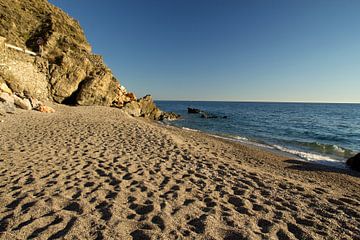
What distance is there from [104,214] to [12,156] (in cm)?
500

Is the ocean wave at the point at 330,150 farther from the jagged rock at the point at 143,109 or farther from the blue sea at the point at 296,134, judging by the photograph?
the jagged rock at the point at 143,109

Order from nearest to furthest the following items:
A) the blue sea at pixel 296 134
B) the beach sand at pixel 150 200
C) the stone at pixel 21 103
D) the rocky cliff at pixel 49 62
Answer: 1. the beach sand at pixel 150 200
2. the blue sea at pixel 296 134
3. the stone at pixel 21 103
4. the rocky cliff at pixel 49 62

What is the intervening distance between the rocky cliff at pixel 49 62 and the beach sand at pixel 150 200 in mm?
15268

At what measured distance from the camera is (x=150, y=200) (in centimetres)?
436

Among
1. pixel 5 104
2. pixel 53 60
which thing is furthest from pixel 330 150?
pixel 53 60

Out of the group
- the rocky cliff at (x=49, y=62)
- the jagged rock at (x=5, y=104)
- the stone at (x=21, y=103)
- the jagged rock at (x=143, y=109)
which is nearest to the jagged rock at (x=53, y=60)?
Result: the rocky cliff at (x=49, y=62)

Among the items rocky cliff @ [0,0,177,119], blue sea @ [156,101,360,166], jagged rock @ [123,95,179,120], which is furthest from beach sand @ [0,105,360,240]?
jagged rock @ [123,95,179,120]

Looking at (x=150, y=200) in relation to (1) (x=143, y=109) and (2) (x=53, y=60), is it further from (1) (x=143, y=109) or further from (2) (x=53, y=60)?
(1) (x=143, y=109)

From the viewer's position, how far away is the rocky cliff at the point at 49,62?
64.4 feet

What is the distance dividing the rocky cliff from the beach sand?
15.3 metres

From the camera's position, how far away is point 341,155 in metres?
13.9

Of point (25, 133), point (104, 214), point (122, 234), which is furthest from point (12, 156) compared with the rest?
point (122, 234)

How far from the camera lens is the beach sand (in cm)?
341

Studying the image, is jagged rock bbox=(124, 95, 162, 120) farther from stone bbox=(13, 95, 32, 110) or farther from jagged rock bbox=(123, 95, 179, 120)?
stone bbox=(13, 95, 32, 110)
